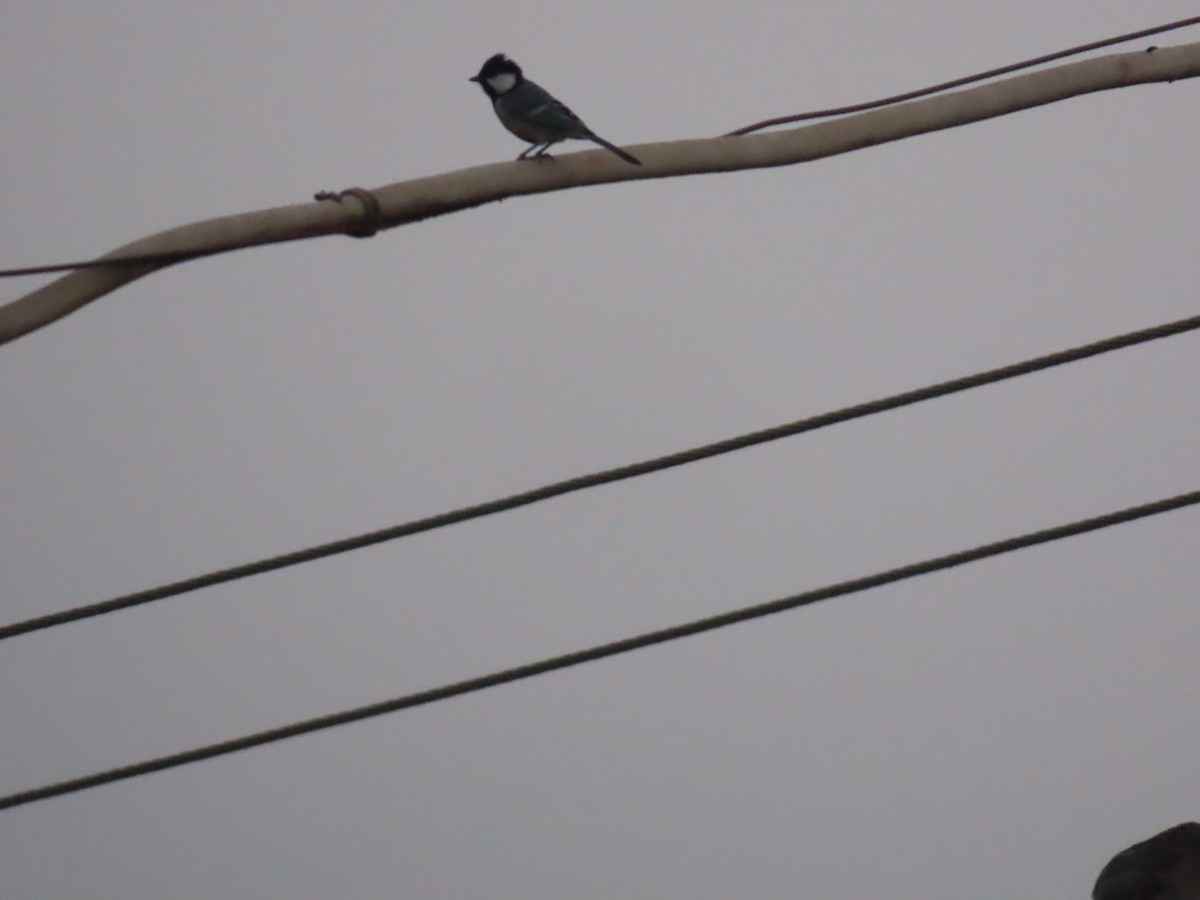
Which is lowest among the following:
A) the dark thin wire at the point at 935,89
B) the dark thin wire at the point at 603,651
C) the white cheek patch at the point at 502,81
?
the dark thin wire at the point at 603,651

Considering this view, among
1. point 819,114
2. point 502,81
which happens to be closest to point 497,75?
point 502,81

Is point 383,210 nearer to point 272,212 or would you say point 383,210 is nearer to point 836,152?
point 272,212

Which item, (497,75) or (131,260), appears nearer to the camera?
(131,260)

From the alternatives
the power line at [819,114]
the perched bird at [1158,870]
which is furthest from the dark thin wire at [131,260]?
the perched bird at [1158,870]

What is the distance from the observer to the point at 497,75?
29.4ft

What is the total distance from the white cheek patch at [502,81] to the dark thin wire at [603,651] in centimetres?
425

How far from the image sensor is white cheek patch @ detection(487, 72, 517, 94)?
28.9ft

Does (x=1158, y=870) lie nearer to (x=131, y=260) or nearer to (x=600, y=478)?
(x=600, y=478)

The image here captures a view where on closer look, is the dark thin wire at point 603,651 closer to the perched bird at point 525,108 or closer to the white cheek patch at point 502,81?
the perched bird at point 525,108

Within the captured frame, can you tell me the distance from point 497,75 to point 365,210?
4.14 m

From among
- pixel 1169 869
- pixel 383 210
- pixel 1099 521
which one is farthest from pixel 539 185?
pixel 1169 869

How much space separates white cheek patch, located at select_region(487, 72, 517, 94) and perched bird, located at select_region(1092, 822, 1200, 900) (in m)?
5.15

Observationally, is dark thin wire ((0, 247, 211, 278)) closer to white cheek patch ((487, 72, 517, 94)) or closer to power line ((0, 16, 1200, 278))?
power line ((0, 16, 1200, 278))

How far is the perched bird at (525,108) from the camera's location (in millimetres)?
8156
